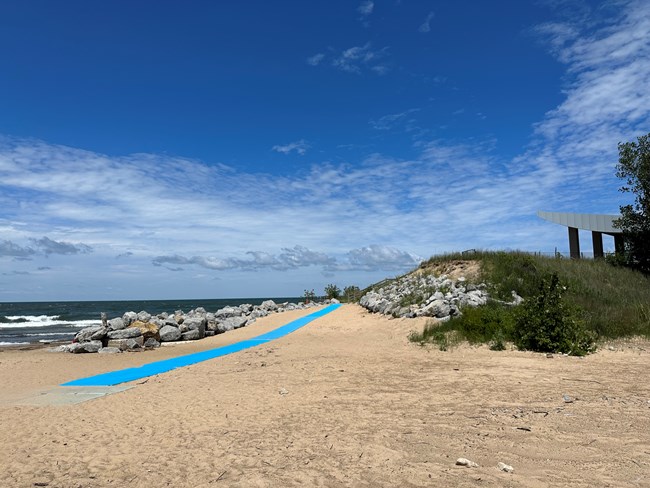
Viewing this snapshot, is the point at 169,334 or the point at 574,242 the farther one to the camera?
the point at 574,242

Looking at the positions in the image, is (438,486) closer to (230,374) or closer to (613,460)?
(613,460)

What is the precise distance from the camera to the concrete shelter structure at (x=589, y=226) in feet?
83.3

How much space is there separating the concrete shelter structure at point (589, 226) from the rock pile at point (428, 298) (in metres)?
9.82

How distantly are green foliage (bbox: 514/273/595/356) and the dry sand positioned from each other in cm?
69

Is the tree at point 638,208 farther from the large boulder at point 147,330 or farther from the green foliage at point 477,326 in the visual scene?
the large boulder at point 147,330

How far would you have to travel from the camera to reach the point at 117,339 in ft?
57.7

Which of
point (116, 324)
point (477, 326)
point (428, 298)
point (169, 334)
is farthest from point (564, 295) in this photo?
point (116, 324)

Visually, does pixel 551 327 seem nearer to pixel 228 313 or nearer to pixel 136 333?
pixel 136 333

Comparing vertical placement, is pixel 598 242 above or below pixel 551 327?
above

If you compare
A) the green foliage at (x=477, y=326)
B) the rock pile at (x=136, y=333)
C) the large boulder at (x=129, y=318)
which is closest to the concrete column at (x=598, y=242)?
the green foliage at (x=477, y=326)

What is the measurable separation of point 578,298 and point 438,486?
13.7 meters

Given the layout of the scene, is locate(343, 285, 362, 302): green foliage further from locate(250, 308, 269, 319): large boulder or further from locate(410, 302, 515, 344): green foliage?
locate(410, 302, 515, 344): green foliage

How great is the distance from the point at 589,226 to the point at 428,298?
Result: 1350cm

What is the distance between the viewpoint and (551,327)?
11.9 metres
